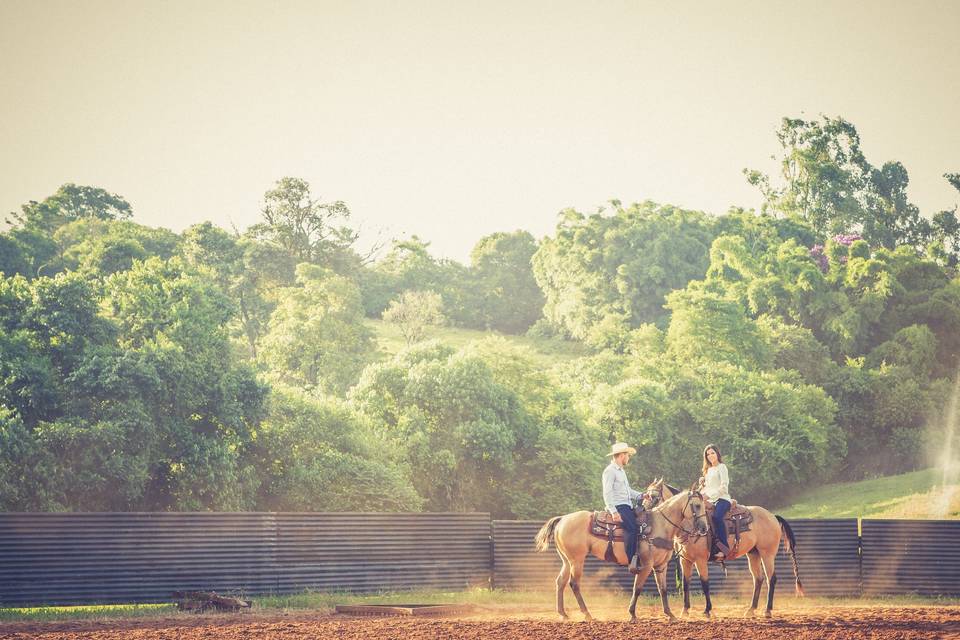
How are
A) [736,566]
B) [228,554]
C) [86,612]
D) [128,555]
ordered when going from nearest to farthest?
[86,612] → [128,555] → [228,554] → [736,566]

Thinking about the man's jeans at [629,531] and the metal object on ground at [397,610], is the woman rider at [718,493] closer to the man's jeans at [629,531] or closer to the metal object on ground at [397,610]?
the man's jeans at [629,531]

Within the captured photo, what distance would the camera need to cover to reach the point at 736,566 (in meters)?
21.4

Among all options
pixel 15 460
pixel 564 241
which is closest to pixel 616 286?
pixel 564 241

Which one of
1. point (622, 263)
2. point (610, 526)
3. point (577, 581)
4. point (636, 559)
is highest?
point (622, 263)

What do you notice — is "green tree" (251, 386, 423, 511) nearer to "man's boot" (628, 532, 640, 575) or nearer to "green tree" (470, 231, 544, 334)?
"man's boot" (628, 532, 640, 575)

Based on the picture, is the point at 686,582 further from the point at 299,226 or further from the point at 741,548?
the point at 299,226

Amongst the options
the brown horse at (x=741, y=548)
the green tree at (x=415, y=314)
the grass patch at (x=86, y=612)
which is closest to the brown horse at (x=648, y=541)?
the brown horse at (x=741, y=548)

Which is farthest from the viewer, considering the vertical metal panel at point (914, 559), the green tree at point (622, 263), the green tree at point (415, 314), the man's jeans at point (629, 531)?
the green tree at point (622, 263)

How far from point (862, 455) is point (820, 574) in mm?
36501

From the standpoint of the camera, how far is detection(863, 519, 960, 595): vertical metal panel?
2130cm

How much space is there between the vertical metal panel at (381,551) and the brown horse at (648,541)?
4.77 m

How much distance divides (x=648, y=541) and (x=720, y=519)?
3.95ft

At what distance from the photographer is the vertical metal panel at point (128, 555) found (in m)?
17.7

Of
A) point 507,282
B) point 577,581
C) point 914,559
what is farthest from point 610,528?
point 507,282
